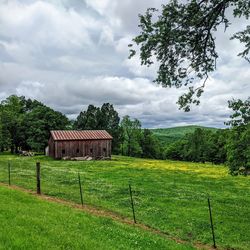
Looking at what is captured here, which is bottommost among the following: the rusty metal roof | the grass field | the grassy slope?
the grass field

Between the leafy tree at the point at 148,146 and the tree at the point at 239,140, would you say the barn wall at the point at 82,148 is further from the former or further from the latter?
the tree at the point at 239,140

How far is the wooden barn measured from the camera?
84119mm

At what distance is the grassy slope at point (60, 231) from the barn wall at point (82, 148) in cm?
6513

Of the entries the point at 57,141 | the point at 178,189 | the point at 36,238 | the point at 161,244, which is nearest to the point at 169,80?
the point at 161,244

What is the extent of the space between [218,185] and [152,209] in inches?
772

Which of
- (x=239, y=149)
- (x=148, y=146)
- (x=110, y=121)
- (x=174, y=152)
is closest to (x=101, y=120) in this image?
(x=110, y=121)

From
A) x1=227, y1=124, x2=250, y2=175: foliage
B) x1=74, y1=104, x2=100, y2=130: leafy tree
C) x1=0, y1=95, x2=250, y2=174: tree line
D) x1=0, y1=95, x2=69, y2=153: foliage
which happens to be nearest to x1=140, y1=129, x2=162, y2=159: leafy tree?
x1=0, y1=95, x2=250, y2=174: tree line

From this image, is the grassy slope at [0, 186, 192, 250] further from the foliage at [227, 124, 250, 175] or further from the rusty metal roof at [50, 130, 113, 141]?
the rusty metal roof at [50, 130, 113, 141]

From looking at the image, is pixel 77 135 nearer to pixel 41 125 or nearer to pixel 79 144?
pixel 79 144

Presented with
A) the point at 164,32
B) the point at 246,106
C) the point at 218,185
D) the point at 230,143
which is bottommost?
the point at 218,185

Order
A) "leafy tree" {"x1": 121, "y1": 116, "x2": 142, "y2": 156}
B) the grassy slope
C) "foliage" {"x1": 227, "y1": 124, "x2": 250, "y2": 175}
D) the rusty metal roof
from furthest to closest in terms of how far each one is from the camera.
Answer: "leafy tree" {"x1": 121, "y1": 116, "x2": 142, "y2": 156} < the rusty metal roof < "foliage" {"x1": 227, "y1": 124, "x2": 250, "y2": 175} < the grassy slope

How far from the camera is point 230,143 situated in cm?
2130

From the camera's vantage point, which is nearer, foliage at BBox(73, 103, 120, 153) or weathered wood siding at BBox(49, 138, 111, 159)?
weathered wood siding at BBox(49, 138, 111, 159)

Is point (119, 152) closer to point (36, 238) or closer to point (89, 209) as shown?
point (89, 209)
